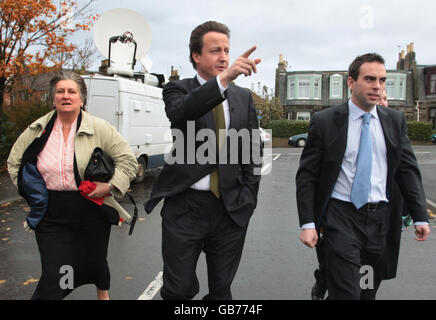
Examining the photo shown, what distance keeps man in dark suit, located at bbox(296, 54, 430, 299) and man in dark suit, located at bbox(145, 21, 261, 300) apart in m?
0.50

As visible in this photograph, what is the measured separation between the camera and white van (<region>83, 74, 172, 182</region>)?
404 inches

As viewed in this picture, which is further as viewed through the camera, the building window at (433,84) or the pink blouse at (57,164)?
the building window at (433,84)

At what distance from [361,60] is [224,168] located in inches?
47.8

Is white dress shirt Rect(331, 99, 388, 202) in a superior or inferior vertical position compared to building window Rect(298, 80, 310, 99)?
inferior

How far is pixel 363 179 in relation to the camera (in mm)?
2920

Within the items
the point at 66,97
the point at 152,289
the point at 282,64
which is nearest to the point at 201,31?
the point at 66,97

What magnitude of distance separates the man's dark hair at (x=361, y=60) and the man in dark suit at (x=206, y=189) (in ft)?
2.69

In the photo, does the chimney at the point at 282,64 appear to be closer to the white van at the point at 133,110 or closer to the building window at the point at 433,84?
the building window at the point at 433,84

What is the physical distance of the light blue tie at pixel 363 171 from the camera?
291 centimetres

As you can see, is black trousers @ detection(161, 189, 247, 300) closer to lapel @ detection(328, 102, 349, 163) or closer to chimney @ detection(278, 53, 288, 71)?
lapel @ detection(328, 102, 349, 163)

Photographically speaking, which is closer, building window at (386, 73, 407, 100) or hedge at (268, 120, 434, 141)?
hedge at (268, 120, 434, 141)

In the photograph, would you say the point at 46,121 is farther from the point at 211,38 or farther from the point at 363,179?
the point at 363,179

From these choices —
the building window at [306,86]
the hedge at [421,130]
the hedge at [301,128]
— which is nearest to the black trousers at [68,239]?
the hedge at [301,128]

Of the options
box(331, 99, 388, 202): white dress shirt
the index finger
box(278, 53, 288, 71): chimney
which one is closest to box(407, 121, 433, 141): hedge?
box(278, 53, 288, 71): chimney
